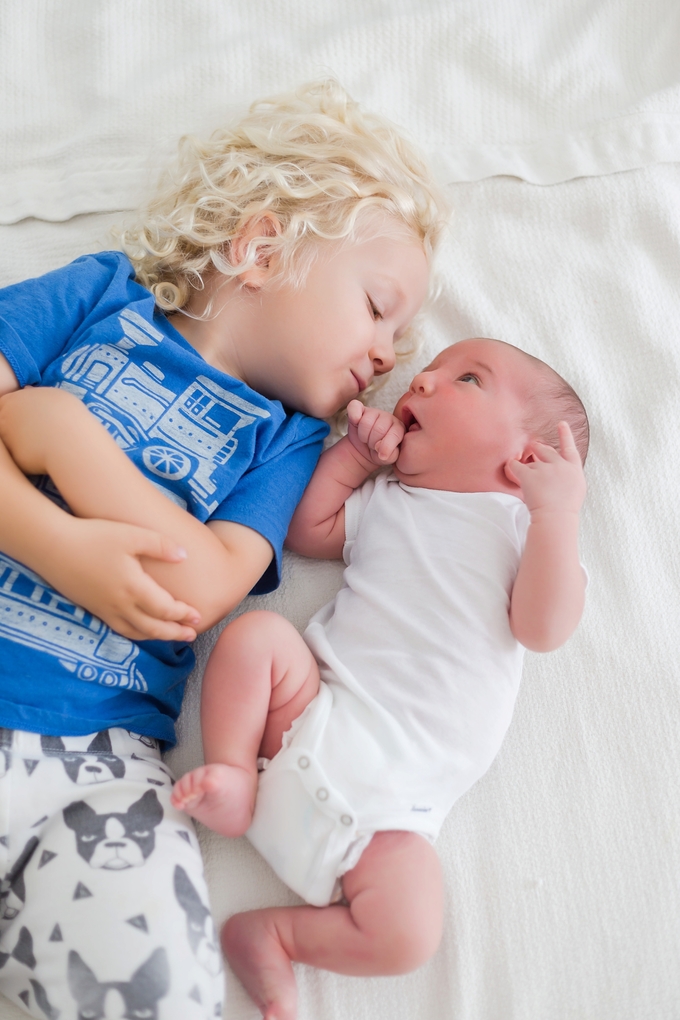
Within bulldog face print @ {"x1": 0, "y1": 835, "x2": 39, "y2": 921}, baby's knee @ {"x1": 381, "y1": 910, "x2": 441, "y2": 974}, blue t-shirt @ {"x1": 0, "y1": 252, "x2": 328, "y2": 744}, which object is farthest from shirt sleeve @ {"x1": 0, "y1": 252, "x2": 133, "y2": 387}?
baby's knee @ {"x1": 381, "y1": 910, "x2": 441, "y2": 974}

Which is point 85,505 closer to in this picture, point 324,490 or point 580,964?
point 324,490

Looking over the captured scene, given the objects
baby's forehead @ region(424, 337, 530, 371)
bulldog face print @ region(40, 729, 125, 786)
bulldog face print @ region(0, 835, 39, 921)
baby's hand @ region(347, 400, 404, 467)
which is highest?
baby's forehead @ region(424, 337, 530, 371)

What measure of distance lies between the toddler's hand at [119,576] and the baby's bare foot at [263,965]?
14.1 inches

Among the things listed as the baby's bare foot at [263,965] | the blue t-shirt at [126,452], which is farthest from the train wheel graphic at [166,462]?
the baby's bare foot at [263,965]

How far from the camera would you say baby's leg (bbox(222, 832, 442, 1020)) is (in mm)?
874

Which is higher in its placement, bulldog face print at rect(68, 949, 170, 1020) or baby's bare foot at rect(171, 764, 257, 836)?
baby's bare foot at rect(171, 764, 257, 836)

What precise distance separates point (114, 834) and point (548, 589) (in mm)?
592

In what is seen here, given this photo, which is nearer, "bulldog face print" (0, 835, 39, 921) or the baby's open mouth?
"bulldog face print" (0, 835, 39, 921)

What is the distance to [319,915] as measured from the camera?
3.00ft

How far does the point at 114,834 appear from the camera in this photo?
0.90 m

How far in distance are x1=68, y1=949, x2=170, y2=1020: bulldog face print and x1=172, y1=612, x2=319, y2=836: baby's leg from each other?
0.52ft

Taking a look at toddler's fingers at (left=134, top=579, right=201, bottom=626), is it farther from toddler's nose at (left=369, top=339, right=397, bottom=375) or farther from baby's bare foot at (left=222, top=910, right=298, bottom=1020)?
toddler's nose at (left=369, top=339, right=397, bottom=375)

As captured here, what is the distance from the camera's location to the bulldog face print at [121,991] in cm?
82

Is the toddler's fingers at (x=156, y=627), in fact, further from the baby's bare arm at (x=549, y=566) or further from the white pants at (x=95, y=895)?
the baby's bare arm at (x=549, y=566)
